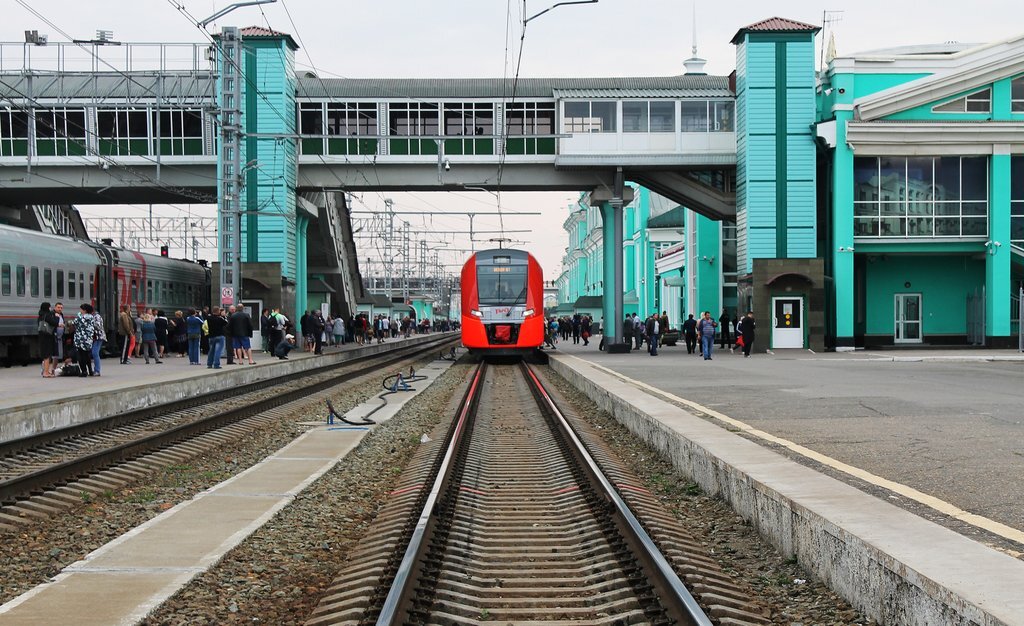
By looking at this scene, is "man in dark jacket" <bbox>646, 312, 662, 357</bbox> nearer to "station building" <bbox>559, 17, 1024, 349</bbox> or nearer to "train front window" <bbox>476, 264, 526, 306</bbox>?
"station building" <bbox>559, 17, 1024, 349</bbox>

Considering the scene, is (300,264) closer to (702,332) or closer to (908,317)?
(702,332)

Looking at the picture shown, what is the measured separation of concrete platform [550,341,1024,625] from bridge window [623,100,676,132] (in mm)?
17723

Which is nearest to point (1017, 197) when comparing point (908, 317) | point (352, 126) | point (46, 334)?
point (908, 317)

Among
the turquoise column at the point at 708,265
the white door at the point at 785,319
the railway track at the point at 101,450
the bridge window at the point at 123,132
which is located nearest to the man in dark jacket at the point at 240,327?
the railway track at the point at 101,450

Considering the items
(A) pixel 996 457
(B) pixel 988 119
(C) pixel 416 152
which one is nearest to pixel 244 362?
(C) pixel 416 152

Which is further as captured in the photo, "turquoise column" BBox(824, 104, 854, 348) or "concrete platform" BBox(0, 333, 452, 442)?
"turquoise column" BBox(824, 104, 854, 348)

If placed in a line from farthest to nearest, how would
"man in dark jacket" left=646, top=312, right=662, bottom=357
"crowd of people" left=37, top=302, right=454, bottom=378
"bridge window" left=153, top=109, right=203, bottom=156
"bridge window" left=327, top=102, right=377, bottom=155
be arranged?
"bridge window" left=153, top=109, right=203, bottom=156 → "bridge window" left=327, top=102, right=377, bottom=155 → "man in dark jacket" left=646, top=312, right=662, bottom=357 → "crowd of people" left=37, top=302, right=454, bottom=378

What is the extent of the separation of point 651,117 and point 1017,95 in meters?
12.6

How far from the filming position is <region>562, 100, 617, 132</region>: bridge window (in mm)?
36875

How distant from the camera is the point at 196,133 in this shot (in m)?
37.6

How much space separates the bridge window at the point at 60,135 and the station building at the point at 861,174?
23319 millimetres

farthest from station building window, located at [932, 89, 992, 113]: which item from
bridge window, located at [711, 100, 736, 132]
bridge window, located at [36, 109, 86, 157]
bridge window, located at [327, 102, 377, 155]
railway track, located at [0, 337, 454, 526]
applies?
bridge window, located at [36, 109, 86, 157]

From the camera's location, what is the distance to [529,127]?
37.5 metres

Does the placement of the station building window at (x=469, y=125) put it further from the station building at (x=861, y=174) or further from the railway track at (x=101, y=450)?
the railway track at (x=101, y=450)
